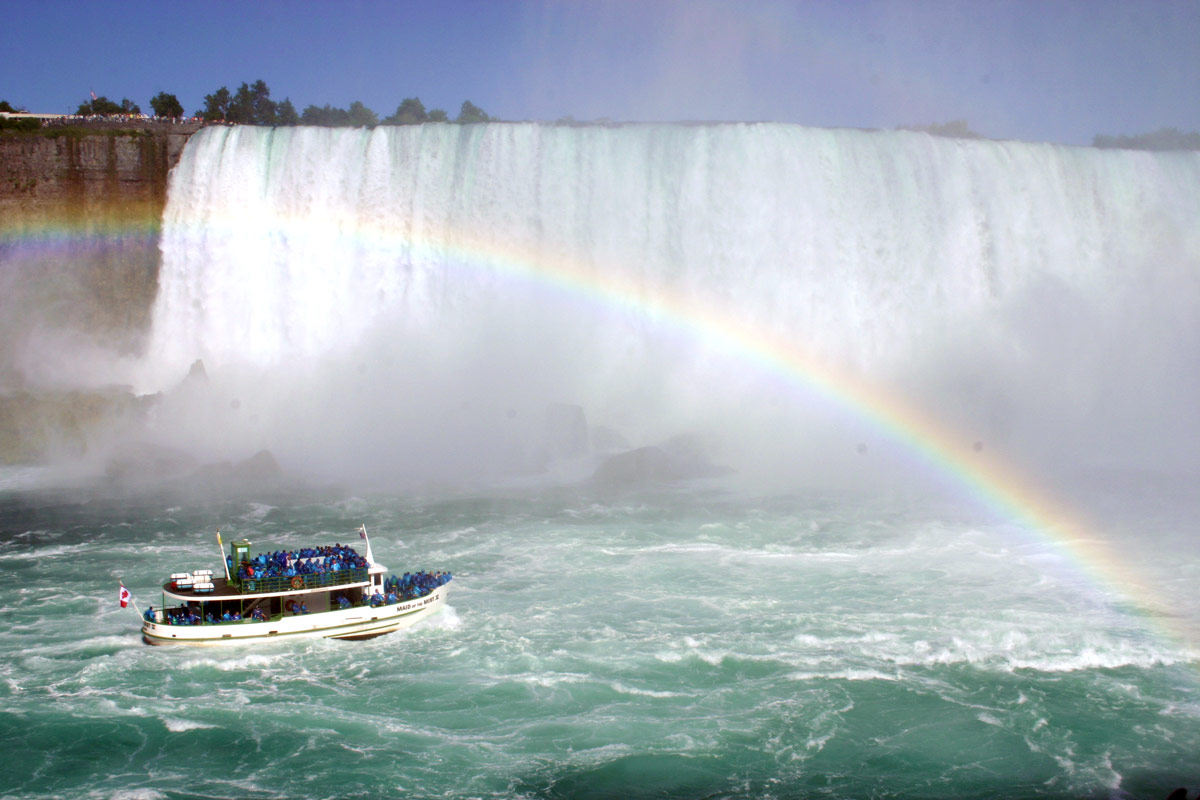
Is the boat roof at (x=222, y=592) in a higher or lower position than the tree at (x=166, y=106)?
lower

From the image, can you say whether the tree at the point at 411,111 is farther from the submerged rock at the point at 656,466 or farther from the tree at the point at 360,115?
the submerged rock at the point at 656,466

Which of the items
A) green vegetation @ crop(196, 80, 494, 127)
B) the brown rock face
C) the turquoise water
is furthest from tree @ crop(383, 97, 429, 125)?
the turquoise water

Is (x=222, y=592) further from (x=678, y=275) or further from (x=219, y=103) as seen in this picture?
(x=219, y=103)

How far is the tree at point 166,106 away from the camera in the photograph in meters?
45.0

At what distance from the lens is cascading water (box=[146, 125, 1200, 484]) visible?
99.5 feet

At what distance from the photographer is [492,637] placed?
14812 mm

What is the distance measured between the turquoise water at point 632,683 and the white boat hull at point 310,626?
0.17m

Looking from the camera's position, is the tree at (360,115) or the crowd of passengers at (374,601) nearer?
the crowd of passengers at (374,601)

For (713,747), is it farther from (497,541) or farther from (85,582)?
(85,582)

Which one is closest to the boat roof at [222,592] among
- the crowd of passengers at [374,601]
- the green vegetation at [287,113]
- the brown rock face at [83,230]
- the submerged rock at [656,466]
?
the crowd of passengers at [374,601]

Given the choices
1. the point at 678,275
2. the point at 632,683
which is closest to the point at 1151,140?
the point at 678,275

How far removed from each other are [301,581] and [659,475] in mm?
12665

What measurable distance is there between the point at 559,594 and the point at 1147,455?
18.5 meters

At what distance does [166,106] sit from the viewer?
4522 cm
